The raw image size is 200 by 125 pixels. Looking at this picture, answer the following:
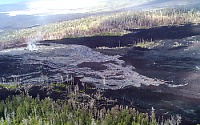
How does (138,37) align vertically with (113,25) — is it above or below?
below

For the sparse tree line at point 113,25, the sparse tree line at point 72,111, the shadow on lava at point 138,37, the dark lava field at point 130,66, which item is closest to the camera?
the sparse tree line at point 72,111

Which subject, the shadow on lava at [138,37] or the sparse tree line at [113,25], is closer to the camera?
the shadow on lava at [138,37]

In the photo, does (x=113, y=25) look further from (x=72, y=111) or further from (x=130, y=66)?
(x=72, y=111)

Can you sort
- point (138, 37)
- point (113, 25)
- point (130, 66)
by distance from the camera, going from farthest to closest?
1. point (113, 25)
2. point (138, 37)
3. point (130, 66)

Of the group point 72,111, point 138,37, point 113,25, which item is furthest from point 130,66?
point 113,25

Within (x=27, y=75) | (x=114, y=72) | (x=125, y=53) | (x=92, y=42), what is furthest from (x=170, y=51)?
(x=27, y=75)

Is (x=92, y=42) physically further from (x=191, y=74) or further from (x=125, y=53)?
(x=191, y=74)

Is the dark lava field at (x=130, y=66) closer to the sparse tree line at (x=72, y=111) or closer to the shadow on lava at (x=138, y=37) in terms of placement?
the shadow on lava at (x=138, y=37)

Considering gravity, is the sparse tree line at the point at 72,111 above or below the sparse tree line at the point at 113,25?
below

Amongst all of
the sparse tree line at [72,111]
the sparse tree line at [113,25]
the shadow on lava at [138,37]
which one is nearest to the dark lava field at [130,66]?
the shadow on lava at [138,37]
